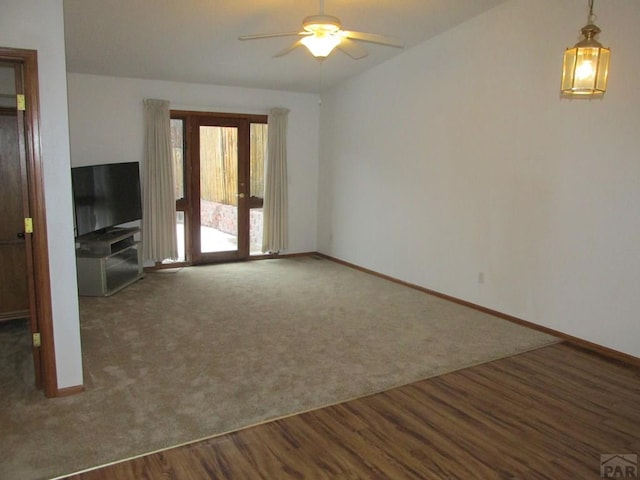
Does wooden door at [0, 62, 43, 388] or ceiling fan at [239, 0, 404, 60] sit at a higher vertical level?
ceiling fan at [239, 0, 404, 60]

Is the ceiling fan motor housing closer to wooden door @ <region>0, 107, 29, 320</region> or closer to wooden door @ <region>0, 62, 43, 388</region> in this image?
wooden door @ <region>0, 62, 43, 388</region>

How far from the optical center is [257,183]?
7.26 m

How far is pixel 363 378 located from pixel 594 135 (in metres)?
2.61

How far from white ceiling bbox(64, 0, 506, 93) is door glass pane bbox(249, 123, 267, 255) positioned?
1035 millimetres

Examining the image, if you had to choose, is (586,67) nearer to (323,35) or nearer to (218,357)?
(323,35)

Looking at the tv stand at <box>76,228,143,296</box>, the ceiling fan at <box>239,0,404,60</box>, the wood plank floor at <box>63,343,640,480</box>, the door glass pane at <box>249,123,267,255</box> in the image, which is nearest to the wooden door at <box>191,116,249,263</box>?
the door glass pane at <box>249,123,267,255</box>

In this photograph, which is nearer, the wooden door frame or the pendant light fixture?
the wooden door frame

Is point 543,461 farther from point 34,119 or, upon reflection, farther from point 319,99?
point 319,99

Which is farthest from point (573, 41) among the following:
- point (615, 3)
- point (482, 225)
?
point (482, 225)

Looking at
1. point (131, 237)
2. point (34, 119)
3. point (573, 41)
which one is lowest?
point (131, 237)

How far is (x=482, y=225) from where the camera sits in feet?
15.3

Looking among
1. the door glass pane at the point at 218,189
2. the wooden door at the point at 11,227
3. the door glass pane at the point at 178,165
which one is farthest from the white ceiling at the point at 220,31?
the wooden door at the point at 11,227

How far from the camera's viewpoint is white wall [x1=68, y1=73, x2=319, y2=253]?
6023mm

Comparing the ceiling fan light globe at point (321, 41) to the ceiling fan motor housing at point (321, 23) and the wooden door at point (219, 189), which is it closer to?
the ceiling fan motor housing at point (321, 23)
